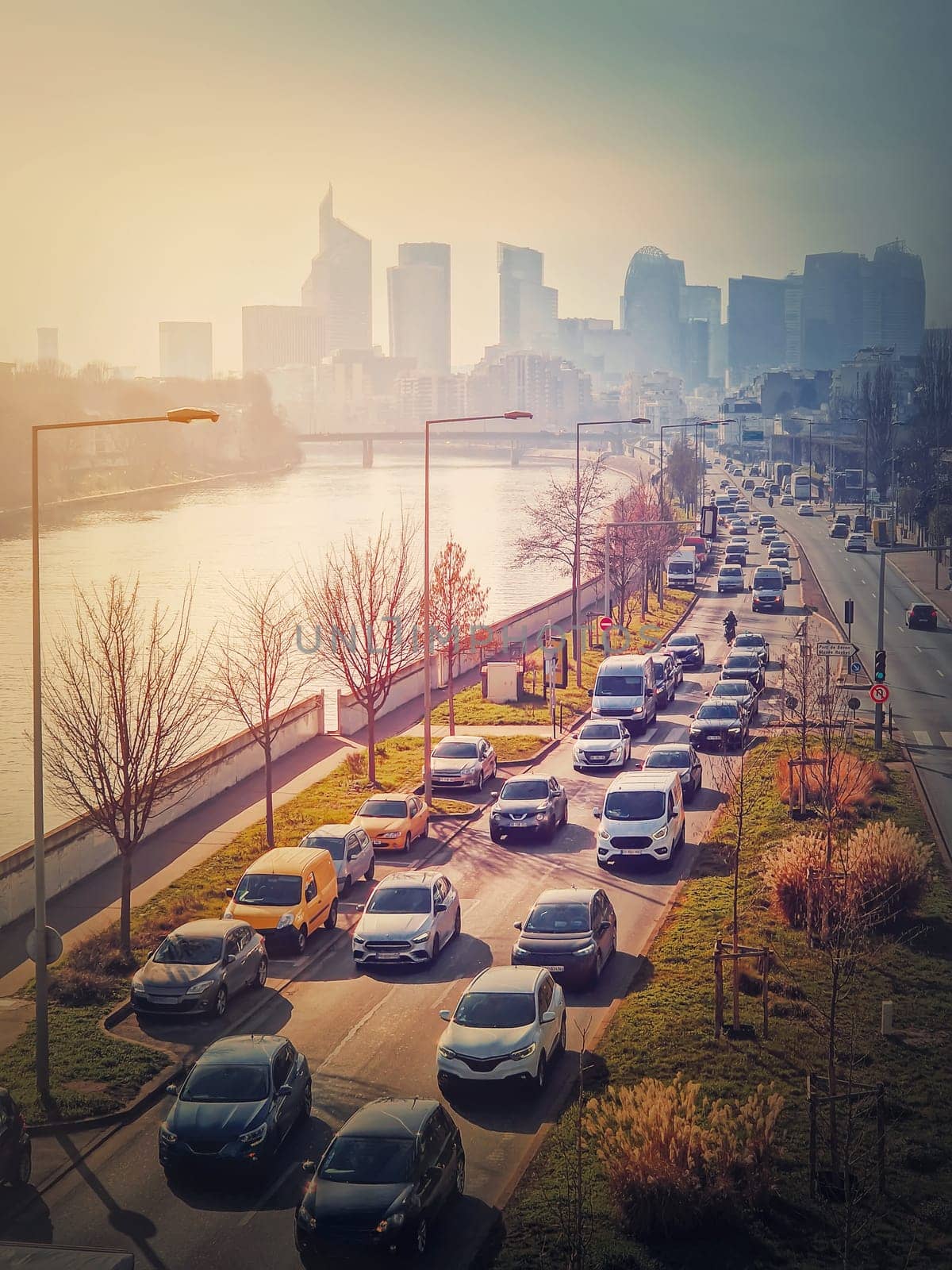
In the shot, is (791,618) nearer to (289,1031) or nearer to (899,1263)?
(289,1031)

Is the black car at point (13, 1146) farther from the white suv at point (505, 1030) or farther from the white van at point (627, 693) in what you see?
the white van at point (627, 693)

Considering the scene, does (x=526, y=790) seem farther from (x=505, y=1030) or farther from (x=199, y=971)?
(x=505, y=1030)

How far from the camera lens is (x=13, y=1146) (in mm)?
14953

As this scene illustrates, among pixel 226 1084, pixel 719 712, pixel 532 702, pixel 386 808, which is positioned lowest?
pixel 532 702

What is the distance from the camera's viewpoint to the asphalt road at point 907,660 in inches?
1465

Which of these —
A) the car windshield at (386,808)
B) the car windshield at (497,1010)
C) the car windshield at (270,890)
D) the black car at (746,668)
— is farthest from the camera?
the black car at (746,668)

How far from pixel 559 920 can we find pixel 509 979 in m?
3.46

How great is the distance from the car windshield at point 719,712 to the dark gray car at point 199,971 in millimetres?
20551

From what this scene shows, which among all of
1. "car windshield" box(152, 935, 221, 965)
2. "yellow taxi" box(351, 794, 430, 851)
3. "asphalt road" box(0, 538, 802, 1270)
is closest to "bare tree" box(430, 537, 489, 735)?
"yellow taxi" box(351, 794, 430, 851)

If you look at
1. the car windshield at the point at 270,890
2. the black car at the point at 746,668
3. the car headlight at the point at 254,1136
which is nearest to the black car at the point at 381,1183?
the car headlight at the point at 254,1136

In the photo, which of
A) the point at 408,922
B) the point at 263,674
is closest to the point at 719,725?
the point at 263,674

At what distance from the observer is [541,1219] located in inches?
543

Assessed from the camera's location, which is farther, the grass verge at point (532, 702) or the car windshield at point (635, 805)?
the grass verge at point (532, 702)

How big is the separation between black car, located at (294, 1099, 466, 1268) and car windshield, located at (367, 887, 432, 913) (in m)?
8.72
